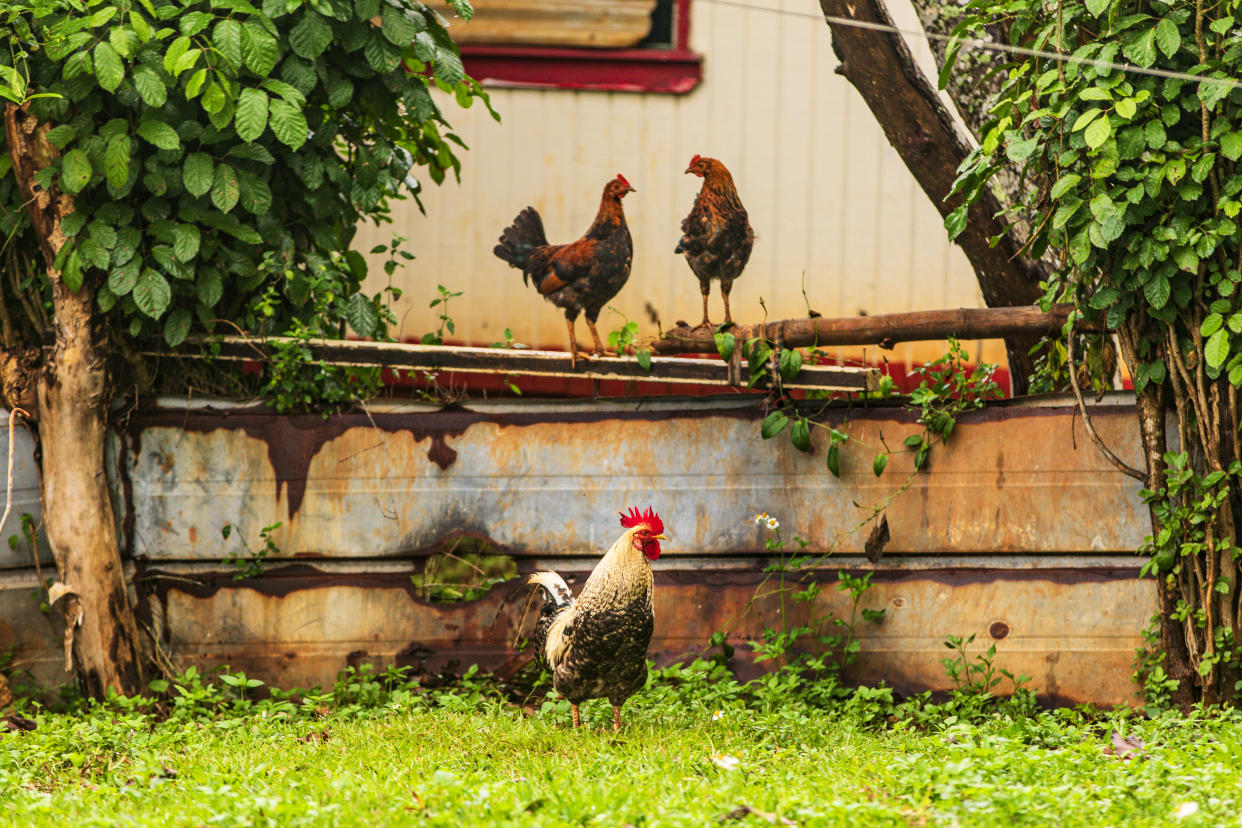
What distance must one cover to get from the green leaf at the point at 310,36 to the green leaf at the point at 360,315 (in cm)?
117

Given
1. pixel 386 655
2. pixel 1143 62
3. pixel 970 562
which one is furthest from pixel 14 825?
pixel 1143 62

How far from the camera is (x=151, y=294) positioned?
4797mm

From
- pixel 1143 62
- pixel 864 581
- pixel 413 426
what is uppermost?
pixel 1143 62

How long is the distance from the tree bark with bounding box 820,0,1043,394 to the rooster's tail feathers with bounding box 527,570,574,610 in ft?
9.02

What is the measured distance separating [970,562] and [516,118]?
12.5 feet

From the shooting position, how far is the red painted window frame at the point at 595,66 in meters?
6.69

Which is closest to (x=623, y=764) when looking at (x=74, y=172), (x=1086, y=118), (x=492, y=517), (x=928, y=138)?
(x=492, y=517)

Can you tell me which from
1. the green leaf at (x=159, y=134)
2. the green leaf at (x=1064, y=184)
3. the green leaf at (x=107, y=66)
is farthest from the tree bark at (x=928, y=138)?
the green leaf at (x=107, y=66)

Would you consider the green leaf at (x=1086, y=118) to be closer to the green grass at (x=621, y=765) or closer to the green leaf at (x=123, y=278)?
the green grass at (x=621, y=765)

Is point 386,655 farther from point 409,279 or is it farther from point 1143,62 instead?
point 1143,62

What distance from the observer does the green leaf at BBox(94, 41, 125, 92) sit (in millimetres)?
4285

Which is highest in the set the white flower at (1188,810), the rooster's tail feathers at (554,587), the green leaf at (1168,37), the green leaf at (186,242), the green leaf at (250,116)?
the green leaf at (1168,37)

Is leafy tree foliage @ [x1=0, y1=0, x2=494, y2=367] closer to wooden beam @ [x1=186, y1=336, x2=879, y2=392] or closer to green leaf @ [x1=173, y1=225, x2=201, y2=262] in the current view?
green leaf @ [x1=173, y1=225, x2=201, y2=262]

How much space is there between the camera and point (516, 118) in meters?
6.77
